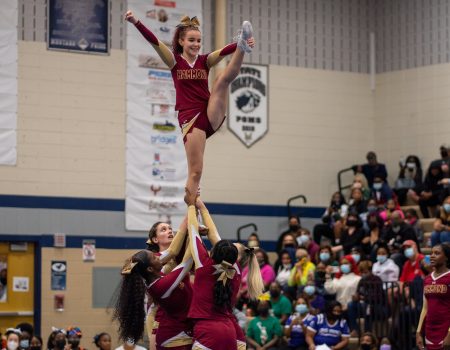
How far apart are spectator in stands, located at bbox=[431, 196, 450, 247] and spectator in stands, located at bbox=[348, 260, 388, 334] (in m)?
1.40

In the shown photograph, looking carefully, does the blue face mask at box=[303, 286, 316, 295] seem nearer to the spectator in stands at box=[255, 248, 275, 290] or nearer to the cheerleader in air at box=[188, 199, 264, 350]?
the spectator in stands at box=[255, 248, 275, 290]

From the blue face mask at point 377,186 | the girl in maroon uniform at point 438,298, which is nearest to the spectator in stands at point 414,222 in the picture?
the blue face mask at point 377,186

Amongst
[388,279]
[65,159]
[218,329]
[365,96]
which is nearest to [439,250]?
[218,329]

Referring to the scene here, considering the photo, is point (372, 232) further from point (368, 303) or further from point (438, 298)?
point (438, 298)

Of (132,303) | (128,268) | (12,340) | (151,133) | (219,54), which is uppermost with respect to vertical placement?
(219,54)

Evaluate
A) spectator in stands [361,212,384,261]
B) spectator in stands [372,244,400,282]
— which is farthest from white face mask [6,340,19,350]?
spectator in stands [361,212,384,261]

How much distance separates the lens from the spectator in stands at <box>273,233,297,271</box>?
21.0m

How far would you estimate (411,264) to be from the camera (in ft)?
60.6

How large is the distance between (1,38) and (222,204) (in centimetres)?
537

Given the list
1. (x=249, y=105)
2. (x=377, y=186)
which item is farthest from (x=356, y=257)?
(x=249, y=105)

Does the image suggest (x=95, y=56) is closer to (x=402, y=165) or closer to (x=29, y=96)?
(x=29, y=96)

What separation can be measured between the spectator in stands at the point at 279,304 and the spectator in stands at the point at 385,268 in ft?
5.21

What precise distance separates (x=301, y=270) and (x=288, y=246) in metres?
1.47

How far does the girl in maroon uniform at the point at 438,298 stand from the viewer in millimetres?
12664
